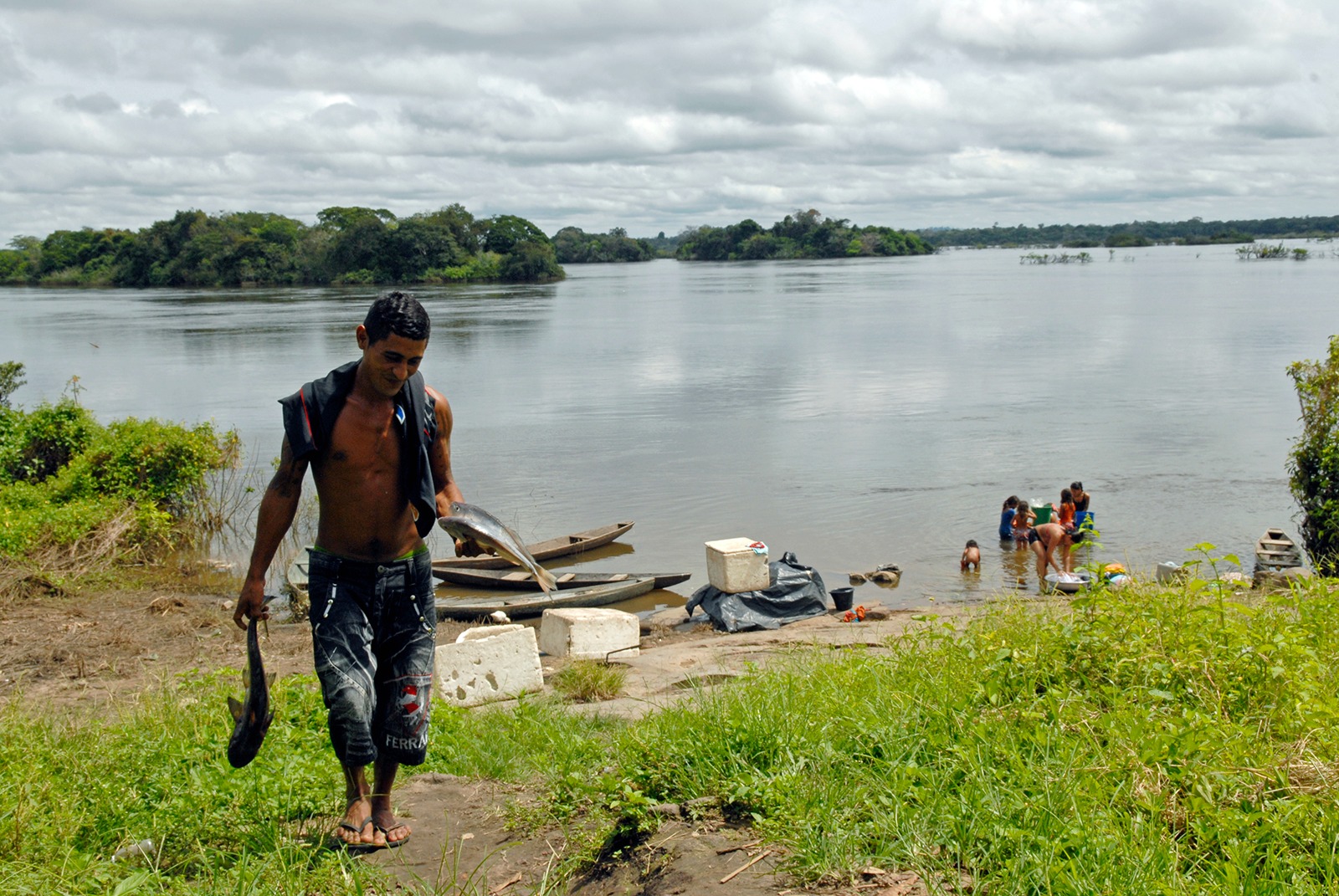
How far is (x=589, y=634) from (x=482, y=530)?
532 centimetres

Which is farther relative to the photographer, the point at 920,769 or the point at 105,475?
the point at 105,475

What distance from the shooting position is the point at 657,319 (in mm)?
61406

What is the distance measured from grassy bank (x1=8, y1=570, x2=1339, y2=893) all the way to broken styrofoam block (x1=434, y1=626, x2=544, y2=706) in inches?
64.9

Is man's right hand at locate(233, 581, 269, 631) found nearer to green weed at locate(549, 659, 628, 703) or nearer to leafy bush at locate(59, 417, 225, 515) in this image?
green weed at locate(549, 659, 628, 703)

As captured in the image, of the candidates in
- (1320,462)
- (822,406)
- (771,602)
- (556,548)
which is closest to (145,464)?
(556,548)

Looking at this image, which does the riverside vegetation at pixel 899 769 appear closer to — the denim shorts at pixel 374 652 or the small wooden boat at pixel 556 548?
the denim shorts at pixel 374 652

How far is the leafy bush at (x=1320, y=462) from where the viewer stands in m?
11.3

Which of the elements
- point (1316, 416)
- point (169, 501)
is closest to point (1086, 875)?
point (1316, 416)

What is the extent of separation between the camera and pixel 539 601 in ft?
41.4

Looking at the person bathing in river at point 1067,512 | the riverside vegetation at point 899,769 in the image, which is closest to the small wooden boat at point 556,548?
the person bathing in river at point 1067,512

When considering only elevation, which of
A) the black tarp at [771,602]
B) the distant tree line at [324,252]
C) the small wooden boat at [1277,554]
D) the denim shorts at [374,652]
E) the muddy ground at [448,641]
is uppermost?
the distant tree line at [324,252]

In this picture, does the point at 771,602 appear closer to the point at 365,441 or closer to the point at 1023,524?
the point at 1023,524

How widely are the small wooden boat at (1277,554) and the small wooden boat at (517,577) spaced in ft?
22.2

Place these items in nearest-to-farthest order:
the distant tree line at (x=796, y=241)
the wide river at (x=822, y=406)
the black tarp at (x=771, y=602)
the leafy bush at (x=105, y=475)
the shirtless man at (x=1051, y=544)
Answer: the black tarp at (x=771, y=602) → the leafy bush at (x=105, y=475) → the shirtless man at (x=1051, y=544) → the wide river at (x=822, y=406) → the distant tree line at (x=796, y=241)
